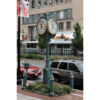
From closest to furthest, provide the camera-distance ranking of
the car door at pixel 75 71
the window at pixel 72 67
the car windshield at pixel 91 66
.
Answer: the car windshield at pixel 91 66 < the car door at pixel 75 71 < the window at pixel 72 67

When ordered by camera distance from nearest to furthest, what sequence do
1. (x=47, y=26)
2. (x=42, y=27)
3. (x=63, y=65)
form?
(x=47, y=26) → (x=42, y=27) → (x=63, y=65)

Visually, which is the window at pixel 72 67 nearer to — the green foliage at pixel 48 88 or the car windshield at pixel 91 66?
the green foliage at pixel 48 88

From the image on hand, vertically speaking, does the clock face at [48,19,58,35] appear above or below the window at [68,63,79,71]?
above

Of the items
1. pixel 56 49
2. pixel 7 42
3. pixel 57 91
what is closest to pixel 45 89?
pixel 57 91

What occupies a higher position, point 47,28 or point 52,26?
point 52,26

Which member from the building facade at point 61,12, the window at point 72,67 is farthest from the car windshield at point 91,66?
the building facade at point 61,12

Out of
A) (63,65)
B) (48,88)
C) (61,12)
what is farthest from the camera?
(61,12)

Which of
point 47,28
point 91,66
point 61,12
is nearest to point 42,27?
point 47,28

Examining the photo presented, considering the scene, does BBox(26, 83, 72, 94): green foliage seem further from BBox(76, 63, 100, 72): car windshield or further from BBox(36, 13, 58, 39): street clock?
BBox(76, 63, 100, 72): car windshield

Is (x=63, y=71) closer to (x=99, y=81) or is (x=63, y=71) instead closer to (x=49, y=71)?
(x=49, y=71)

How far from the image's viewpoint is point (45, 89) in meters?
8.29

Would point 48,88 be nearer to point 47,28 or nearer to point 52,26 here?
point 47,28

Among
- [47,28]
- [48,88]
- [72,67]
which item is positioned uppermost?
[47,28]

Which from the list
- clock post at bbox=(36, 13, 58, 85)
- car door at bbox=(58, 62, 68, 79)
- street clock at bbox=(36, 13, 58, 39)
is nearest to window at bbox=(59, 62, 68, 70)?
car door at bbox=(58, 62, 68, 79)
